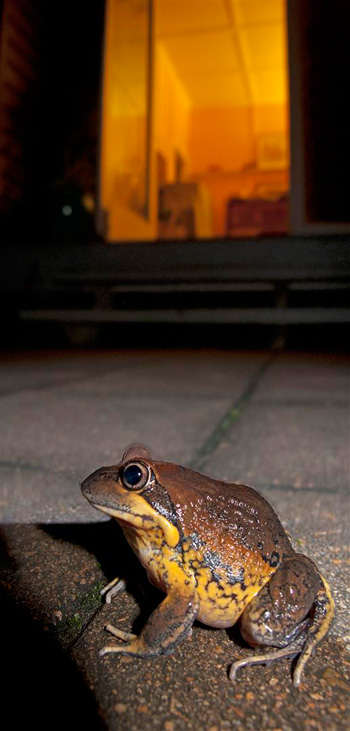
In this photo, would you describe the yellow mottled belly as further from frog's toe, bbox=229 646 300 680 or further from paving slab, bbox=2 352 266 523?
paving slab, bbox=2 352 266 523

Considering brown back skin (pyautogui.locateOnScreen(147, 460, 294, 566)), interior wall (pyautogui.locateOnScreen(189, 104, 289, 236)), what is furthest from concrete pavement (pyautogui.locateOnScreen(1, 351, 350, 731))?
interior wall (pyautogui.locateOnScreen(189, 104, 289, 236))

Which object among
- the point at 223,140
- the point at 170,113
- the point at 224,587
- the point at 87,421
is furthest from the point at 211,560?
the point at 223,140

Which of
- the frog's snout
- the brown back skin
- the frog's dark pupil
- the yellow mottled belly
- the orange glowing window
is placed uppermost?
the orange glowing window

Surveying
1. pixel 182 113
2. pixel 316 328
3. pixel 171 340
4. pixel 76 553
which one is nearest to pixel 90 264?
pixel 171 340

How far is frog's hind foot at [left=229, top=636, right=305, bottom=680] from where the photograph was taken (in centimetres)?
53

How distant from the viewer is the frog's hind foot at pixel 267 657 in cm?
53

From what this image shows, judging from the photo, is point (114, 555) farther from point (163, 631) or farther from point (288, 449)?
point (288, 449)

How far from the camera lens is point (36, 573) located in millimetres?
708

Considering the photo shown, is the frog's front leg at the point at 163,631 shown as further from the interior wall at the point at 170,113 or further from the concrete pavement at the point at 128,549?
the interior wall at the point at 170,113

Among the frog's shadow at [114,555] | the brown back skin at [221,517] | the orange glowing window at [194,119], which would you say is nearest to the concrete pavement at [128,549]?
the frog's shadow at [114,555]

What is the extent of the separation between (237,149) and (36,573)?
8.83 metres

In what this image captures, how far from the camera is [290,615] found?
0.57 metres

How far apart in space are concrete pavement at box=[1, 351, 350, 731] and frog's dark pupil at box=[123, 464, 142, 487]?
0.59ft

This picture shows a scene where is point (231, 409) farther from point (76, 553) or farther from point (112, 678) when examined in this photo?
point (112, 678)
